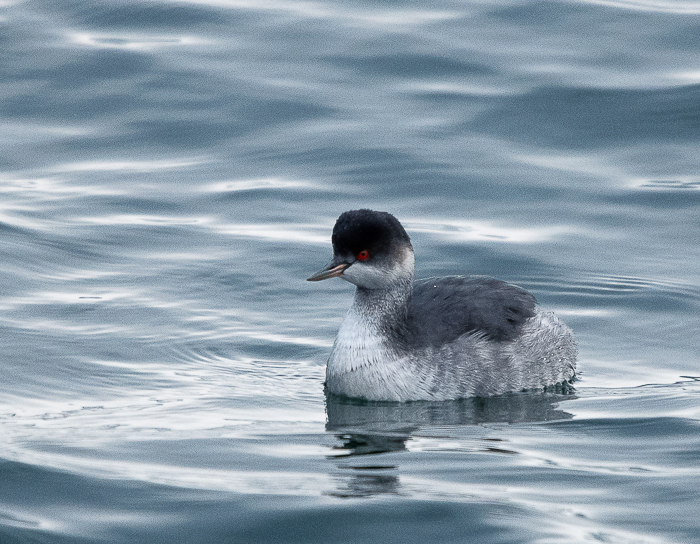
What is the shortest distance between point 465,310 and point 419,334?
0.43m

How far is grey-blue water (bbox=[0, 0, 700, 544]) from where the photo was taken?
7.37m

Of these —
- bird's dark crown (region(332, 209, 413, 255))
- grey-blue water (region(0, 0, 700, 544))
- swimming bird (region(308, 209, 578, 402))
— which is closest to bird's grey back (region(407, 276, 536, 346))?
swimming bird (region(308, 209, 578, 402))

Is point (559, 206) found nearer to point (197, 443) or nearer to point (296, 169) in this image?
point (296, 169)

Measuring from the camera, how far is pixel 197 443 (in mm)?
8352

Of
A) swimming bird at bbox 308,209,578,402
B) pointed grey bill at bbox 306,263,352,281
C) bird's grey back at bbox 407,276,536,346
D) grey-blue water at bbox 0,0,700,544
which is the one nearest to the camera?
grey-blue water at bbox 0,0,700,544

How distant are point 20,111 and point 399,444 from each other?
401 inches

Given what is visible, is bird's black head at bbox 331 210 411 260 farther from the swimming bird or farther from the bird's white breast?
the bird's white breast

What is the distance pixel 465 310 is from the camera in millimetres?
10211

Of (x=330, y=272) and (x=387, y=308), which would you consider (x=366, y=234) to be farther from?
(x=387, y=308)

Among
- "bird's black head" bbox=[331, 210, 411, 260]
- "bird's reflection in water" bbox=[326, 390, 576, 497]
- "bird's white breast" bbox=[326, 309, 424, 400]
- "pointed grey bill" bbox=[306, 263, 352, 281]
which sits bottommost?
"bird's reflection in water" bbox=[326, 390, 576, 497]

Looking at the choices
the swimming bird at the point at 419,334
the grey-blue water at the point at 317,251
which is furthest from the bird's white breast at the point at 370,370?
the grey-blue water at the point at 317,251

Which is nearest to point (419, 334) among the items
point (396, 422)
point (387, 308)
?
point (387, 308)

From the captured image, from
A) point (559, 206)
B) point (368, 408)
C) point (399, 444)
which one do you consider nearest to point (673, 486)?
point (399, 444)

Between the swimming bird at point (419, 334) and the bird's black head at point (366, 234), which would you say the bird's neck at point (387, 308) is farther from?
the bird's black head at point (366, 234)
